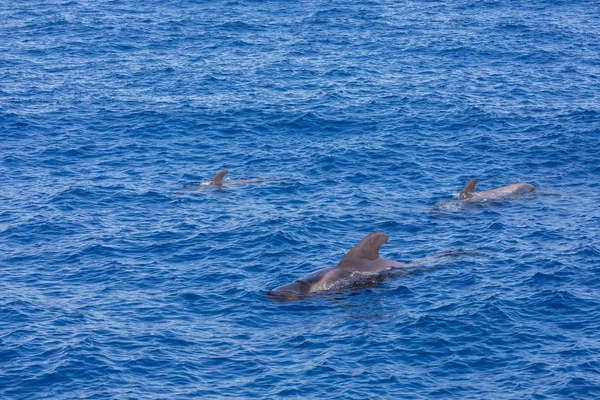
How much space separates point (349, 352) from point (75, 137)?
99.7 ft

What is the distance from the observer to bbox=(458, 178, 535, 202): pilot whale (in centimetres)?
4556

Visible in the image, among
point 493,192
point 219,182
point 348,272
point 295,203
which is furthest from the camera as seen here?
point 219,182

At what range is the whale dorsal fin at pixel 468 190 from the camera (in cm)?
4550

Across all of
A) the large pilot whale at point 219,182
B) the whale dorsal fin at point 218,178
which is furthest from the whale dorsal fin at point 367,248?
the whale dorsal fin at point 218,178

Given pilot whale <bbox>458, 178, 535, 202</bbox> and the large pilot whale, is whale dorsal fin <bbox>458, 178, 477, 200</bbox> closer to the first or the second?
pilot whale <bbox>458, 178, 535, 202</bbox>

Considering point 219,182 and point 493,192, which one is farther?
point 219,182

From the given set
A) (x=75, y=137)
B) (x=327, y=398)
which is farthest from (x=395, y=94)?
(x=327, y=398)

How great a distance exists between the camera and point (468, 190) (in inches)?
1797

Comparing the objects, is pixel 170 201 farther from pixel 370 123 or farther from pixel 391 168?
pixel 370 123

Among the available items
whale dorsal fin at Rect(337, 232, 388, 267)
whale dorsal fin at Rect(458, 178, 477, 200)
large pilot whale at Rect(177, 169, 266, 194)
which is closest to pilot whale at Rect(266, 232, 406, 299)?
whale dorsal fin at Rect(337, 232, 388, 267)

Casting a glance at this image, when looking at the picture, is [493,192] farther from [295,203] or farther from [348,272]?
[348,272]

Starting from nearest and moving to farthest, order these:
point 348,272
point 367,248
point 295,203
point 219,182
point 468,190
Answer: point 348,272 < point 367,248 < point 468,190 < point 295,203 < point 219,182

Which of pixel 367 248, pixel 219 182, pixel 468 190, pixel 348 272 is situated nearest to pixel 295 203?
pixel 219 182

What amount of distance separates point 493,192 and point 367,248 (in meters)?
12.3
